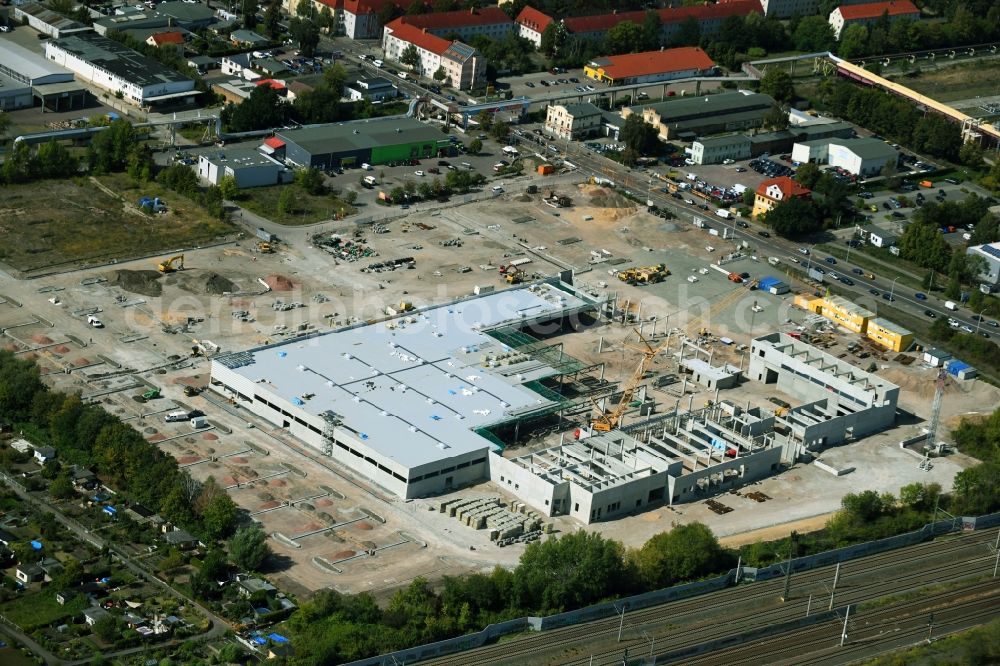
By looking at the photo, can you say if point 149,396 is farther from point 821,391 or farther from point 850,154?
point 850,154

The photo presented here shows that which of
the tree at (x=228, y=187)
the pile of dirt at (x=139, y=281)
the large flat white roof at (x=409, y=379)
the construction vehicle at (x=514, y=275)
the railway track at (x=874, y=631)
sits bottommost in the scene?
the railway track at (x=874, y=631)

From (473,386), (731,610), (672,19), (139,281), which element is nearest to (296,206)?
(139,281)

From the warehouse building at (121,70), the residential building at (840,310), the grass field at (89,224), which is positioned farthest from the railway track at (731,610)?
the warehouse building at (121,70)

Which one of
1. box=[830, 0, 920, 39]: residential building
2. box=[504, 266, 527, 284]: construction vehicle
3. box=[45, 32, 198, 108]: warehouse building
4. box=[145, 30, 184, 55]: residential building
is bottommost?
box=[504, 266, 527, 284]: construction vehicle

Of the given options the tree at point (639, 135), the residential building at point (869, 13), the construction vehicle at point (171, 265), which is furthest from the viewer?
the residential building at point (869, 13)

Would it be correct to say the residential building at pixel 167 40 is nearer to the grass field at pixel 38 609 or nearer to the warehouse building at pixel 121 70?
the warehouse building at pixel 121 70

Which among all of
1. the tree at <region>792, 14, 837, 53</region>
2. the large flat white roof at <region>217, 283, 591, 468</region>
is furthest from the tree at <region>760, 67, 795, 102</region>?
the large flat white roof at <region>217, 283, 591, 468</region>

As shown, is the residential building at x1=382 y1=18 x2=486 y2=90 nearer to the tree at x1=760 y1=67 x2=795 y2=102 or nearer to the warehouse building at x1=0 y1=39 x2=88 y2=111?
the tree at x1=760 y1=67 x2=795 y2=102

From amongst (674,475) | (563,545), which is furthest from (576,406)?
(563,545)
